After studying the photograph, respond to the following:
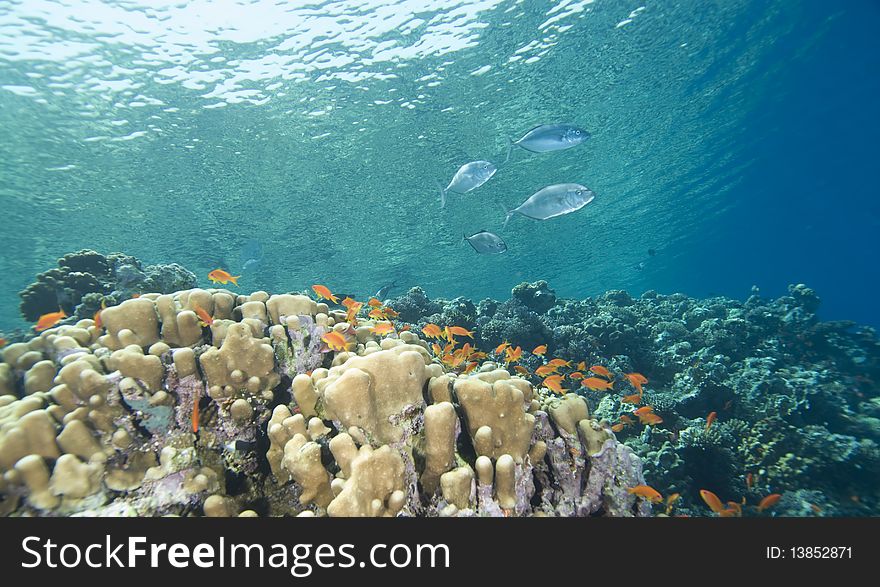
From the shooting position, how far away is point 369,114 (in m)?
15.1

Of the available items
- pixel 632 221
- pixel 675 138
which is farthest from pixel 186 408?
pixel 632 221

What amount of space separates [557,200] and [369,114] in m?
11.3

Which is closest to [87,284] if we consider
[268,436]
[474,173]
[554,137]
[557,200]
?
[268,436]

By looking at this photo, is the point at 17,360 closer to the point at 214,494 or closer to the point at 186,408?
the point at 186,408

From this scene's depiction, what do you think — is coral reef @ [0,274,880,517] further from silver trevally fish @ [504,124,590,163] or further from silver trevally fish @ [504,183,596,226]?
silver trevally fish @ [504,124,590,163]

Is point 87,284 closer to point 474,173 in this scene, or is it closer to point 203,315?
point 203,315

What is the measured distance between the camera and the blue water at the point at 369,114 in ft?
38.1

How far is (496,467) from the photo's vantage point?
248cm

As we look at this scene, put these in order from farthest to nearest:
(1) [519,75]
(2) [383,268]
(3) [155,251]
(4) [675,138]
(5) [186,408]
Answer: (2) [383,268] < (3) [155,251] < (4) [675,138] < (1) [519,75] < (5) [186,408]

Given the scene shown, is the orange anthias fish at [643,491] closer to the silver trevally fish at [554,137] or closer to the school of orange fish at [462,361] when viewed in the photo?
the school of orange fish at [462,361]

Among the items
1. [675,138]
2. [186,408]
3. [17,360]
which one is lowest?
[186,408]

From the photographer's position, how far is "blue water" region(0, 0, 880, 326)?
11.6 metres
